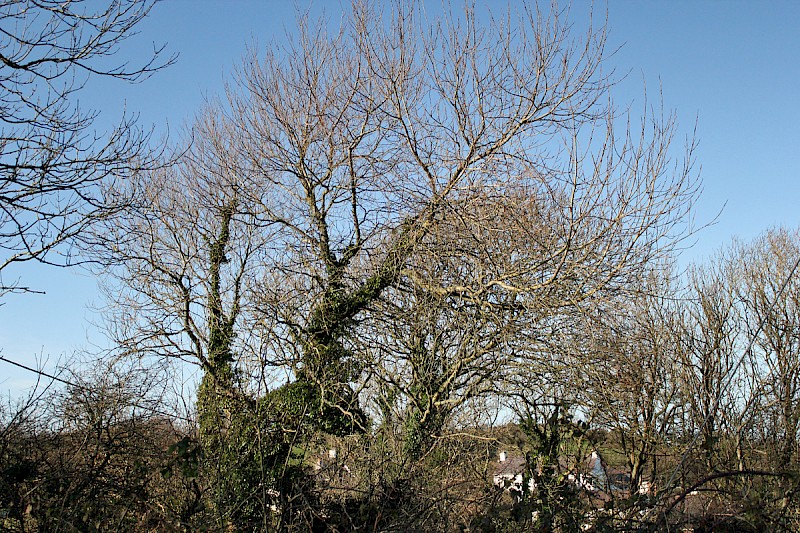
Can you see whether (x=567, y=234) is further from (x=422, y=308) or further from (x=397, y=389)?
(x=397, y=389)

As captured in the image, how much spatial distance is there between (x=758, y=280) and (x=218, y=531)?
14215 mm

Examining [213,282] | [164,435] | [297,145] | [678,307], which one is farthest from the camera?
[678,307]

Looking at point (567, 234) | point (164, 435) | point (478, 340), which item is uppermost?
point (567, 234)

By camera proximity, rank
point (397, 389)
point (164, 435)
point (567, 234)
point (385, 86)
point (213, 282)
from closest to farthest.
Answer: point (164, 435) → point (567, 234) → point (385, 86) → point (397, 389) → point (213, 282)

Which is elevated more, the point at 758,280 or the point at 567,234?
the point at 758,280

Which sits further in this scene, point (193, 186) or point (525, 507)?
point (193, 186)

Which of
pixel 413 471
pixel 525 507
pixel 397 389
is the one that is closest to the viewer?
pixel 525 507

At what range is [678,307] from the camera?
13.9 meters

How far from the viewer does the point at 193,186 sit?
44.5 feet

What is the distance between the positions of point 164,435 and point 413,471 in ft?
9.23

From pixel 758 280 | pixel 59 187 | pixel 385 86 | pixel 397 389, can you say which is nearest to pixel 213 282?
pixel 397 389

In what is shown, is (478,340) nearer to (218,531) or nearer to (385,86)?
(385,86)

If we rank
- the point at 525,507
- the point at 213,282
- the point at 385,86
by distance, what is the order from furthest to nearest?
the point at 213,282 < the point at 385,86 < the point at 525,507

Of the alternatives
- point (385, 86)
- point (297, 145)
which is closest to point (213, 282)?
point (297, 145)
